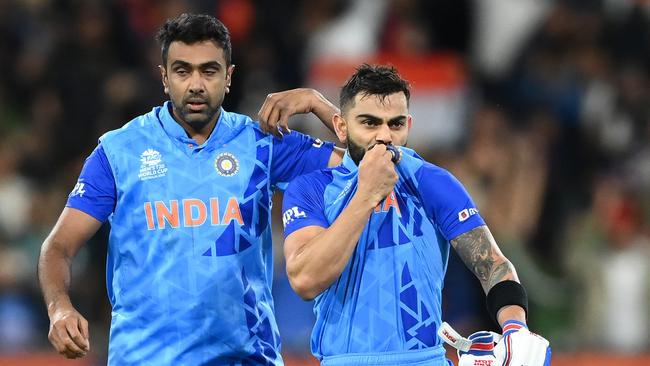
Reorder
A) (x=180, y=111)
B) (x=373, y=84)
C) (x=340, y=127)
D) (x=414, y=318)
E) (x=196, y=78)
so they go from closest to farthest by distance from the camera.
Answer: (x=414, y=318) → (x=373, y=84) → (x=340, y=127) → (x=196, y=78) → (x=180, y=111)

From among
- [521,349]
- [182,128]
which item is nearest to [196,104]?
[182,128]

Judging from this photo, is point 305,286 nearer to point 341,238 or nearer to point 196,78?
point 341,238

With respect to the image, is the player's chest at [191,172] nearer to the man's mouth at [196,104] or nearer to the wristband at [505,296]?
the man's mouth at [196,104]

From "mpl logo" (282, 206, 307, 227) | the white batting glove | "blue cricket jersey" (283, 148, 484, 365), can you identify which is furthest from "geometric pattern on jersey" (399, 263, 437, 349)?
"mpl logo" (282, 206, 307, 227)

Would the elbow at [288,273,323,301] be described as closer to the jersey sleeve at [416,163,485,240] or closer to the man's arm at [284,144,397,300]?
the man's arm at [284,144,397,300]

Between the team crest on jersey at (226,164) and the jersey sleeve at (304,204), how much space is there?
398 mm

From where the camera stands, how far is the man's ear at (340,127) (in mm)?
5918

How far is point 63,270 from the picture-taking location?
6047 mm

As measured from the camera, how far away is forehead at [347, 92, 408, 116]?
5723 mm

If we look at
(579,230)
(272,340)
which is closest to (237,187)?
(272,340)

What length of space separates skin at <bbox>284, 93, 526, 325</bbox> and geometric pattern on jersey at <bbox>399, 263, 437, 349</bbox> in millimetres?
289

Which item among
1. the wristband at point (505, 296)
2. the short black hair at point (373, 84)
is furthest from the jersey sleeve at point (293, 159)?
the wristband at point (505, 296)

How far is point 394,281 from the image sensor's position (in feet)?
18.4

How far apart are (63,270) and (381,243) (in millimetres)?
1497
